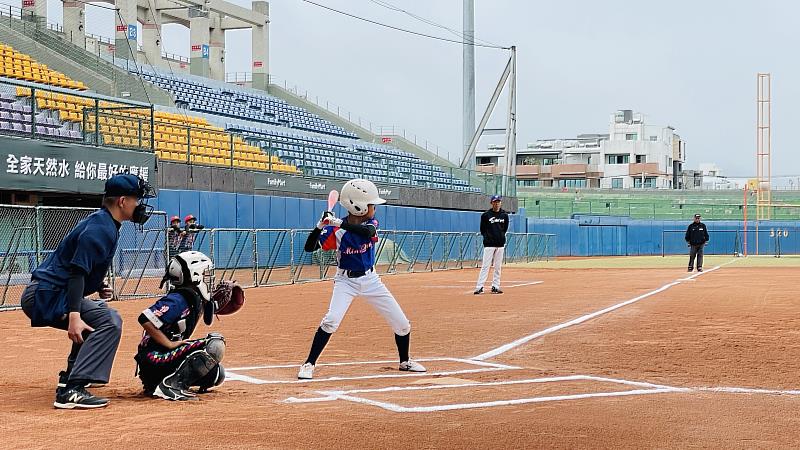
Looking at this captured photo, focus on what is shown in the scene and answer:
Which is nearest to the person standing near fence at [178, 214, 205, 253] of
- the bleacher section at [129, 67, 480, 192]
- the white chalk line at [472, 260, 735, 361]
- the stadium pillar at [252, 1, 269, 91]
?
the white chalk line at [472, 260, 735, 361]

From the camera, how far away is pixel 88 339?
7.05 metres

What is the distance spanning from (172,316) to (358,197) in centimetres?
213

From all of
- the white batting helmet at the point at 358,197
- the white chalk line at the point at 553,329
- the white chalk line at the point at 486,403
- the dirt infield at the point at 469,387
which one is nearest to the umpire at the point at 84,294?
the dirt infield at the point at 469,387

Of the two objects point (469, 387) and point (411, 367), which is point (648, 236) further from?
point (469, 387)

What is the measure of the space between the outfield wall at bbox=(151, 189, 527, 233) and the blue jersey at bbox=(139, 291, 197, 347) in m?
18.7

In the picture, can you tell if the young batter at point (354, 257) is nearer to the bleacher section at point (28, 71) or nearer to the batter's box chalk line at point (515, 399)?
the batter's box chalk line at point (515, 399)

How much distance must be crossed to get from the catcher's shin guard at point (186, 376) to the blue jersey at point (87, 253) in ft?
3.03

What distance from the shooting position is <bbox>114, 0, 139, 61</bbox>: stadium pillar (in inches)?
1610

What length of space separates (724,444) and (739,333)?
6826 mm

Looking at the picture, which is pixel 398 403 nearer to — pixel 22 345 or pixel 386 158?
pixel 22 345

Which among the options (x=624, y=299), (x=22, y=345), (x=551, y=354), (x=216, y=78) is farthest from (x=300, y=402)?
(x=216, y=78)

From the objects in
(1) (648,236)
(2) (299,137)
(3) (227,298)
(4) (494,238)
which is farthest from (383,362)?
(1) (648,236)

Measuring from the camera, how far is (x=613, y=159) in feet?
327

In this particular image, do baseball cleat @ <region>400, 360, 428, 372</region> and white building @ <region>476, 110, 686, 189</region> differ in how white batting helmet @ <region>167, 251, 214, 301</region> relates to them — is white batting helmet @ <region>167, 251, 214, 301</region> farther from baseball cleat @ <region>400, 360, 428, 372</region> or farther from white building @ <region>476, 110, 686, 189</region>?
white building @ <region>476, 110, 686, 189</region>
